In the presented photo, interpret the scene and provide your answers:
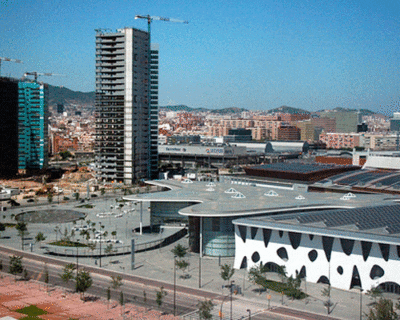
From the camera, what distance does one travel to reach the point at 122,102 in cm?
8912

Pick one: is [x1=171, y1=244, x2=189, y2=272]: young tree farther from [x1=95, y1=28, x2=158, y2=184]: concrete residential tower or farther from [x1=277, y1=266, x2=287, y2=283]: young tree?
[x1=95, y1=28, x2=158, y2=184]: concrete residential tower

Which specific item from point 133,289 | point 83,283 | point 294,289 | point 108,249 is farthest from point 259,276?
point 108,249

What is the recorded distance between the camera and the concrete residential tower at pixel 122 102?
88.1m

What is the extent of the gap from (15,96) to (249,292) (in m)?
78.3

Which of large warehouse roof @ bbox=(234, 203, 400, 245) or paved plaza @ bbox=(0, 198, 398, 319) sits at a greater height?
large warehouse roof @ bbox=(234, 203, 400, 245)

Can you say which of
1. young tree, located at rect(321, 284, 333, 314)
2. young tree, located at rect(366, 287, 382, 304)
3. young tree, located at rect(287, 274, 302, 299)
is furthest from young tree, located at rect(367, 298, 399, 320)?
young tree, located at rect(287, 274, 302, 299)

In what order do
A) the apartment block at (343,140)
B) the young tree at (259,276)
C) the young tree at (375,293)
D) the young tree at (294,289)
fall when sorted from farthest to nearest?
the apartment block at (343,140) < the young tree at (259,276) < the young tree at (294,289) < the young tree at (375,293)

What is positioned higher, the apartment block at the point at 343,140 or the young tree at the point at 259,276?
the apartment block at the point at 343,140

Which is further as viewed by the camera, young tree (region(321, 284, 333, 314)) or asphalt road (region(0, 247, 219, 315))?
asphalt road (region(0, 247, 219, 315))

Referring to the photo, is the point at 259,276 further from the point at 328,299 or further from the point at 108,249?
the point at 108,249

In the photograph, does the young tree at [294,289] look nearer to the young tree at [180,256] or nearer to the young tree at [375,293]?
the young tree at [375,293]

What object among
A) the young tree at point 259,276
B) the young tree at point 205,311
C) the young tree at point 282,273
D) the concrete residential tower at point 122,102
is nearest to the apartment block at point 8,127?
the concrete residential tower at point 122,102

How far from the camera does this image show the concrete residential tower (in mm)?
88125

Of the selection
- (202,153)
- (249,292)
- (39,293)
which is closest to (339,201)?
(249,292)
